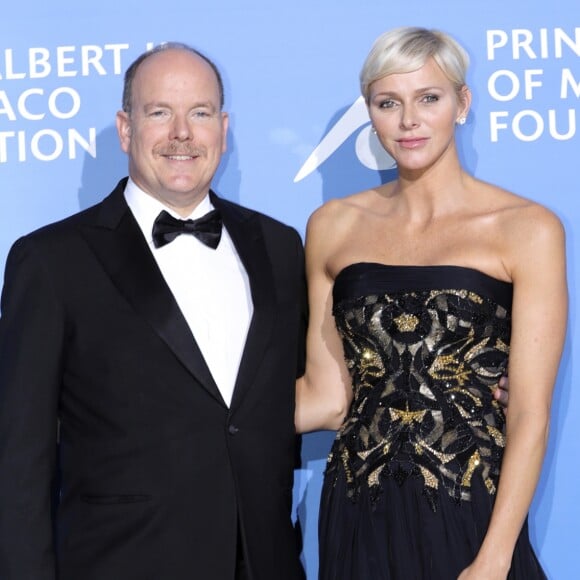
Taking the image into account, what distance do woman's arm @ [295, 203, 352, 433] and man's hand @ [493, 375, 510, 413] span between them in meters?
0.40

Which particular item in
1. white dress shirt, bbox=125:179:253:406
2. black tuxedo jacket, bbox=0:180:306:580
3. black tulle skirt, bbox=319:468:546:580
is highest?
white dress shirt, bbox=125:179:253:406

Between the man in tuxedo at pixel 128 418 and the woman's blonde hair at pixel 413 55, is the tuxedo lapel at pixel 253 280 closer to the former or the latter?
the man in tuxedo at pixel 128 418

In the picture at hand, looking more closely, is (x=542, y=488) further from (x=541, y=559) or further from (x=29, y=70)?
(x=29, y=70)

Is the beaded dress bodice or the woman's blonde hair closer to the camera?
the beaded dress bodice

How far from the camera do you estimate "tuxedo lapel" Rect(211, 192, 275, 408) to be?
2273mm

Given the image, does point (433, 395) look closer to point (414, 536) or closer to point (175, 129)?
point (414, 536)

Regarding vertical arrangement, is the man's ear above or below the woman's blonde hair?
below

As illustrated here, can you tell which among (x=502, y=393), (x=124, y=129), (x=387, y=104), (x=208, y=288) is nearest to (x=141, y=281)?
(x=208, y=288)

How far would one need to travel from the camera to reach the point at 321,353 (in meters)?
2.60

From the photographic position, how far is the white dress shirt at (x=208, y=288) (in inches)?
90.0

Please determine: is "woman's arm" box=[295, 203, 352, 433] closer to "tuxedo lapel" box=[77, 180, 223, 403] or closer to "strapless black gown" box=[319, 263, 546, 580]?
"strapless black gown" box=[319, 263, 546, 580]

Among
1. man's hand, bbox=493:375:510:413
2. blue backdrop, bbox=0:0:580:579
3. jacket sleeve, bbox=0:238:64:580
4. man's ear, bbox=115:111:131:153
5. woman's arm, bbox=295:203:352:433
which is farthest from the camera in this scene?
blue backdrop, bbox=0:0:580:579

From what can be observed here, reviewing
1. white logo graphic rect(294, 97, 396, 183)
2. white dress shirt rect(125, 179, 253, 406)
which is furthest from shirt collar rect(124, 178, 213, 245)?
white logo graphic rect(294, 97, 396, 183)

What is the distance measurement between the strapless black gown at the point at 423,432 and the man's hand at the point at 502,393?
0.01m
